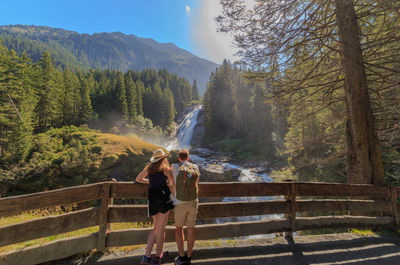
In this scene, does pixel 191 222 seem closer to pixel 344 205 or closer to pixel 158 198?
pixel 158 198

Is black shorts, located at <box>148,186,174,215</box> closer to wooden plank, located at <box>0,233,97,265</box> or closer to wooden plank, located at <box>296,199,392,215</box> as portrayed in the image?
wooden plank, located at <box>0,233,97,265</box>

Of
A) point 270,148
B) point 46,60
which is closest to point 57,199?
point 270,148

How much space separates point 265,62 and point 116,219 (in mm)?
6009

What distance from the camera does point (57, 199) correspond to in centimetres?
319

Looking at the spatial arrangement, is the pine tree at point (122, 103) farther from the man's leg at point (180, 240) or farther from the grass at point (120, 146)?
the man's leg at point (180, 240)

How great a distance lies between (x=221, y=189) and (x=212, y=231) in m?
0.89

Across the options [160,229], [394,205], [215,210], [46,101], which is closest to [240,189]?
[215,210]

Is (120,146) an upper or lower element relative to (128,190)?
upper

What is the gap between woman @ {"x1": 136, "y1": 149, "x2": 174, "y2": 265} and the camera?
3062 mm

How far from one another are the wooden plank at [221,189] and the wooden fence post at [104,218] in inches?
4.3

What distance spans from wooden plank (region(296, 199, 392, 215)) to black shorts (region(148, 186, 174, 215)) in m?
3.26

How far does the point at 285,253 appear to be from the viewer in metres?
3.84

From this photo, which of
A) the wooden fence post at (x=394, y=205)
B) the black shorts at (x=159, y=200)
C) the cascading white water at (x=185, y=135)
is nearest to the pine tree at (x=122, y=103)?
the cascading white water at (x=185, y=135)

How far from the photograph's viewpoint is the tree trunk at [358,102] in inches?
207
